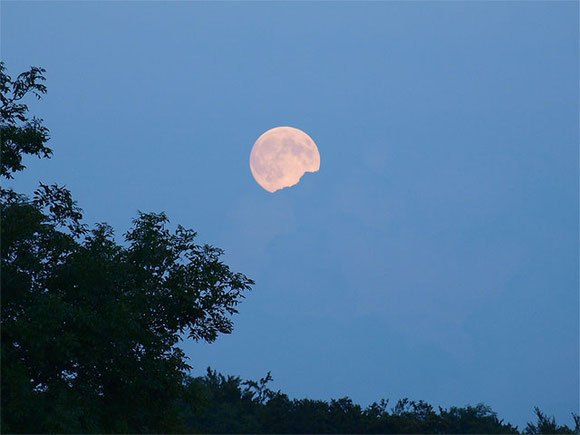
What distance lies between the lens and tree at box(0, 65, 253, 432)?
15.4 metres

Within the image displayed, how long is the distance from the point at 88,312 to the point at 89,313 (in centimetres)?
7

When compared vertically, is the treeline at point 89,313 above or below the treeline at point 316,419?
below

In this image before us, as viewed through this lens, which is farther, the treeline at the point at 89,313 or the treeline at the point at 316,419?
the treeline at the point at 316,419

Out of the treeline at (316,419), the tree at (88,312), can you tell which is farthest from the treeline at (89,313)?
the treeline at (316,419)

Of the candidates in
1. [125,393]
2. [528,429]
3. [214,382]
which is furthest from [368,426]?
[125,393]

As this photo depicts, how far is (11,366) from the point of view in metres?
15.2

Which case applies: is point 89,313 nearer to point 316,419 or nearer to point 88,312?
point 88,312

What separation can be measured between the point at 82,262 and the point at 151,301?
206 cm

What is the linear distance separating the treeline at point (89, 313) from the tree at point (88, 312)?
3 centimetres

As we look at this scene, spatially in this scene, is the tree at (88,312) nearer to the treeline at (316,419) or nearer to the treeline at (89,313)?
the treeline at (89,313)

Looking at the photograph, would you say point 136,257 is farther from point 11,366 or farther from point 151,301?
point 11,366

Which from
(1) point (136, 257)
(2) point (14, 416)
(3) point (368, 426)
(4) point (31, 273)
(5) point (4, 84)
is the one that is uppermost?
(3) point (368, 426)

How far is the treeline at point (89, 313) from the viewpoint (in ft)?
50.6

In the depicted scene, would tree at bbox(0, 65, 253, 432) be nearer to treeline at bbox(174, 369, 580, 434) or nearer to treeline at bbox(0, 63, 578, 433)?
treeline at bbox(0, 63, 578, 433)
